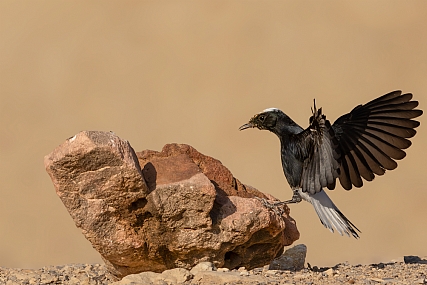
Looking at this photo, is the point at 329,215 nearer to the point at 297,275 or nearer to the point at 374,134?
the point at 374,134

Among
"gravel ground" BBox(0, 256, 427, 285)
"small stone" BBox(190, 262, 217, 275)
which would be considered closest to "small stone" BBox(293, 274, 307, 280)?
"gravel ground" BBox(0, 256, 427, 285)

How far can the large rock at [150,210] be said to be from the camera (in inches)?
273

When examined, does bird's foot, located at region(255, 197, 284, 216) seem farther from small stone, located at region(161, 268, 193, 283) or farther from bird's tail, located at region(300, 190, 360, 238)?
small stone, located at region(161, 268, 193, 283)

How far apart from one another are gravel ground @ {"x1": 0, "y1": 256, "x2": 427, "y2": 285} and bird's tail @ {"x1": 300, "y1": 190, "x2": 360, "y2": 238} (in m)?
0.47

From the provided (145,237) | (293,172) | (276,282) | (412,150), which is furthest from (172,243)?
(412,150)

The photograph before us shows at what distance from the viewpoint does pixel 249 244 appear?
7.68 m

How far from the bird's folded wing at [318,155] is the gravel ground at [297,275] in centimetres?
97

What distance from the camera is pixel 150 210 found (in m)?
7.20

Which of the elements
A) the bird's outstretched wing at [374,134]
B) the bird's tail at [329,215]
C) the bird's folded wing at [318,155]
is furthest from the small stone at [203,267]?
the bird's outstretched wing at [374,134]

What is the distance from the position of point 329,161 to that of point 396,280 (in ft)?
4.65

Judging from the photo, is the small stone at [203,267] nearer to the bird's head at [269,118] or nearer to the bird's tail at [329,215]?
the bird's tail at [329,215]

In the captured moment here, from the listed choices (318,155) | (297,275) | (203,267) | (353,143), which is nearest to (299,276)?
(297,275)

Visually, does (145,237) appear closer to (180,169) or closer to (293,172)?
(180,169)

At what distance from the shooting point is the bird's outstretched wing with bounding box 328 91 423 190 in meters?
8.46
